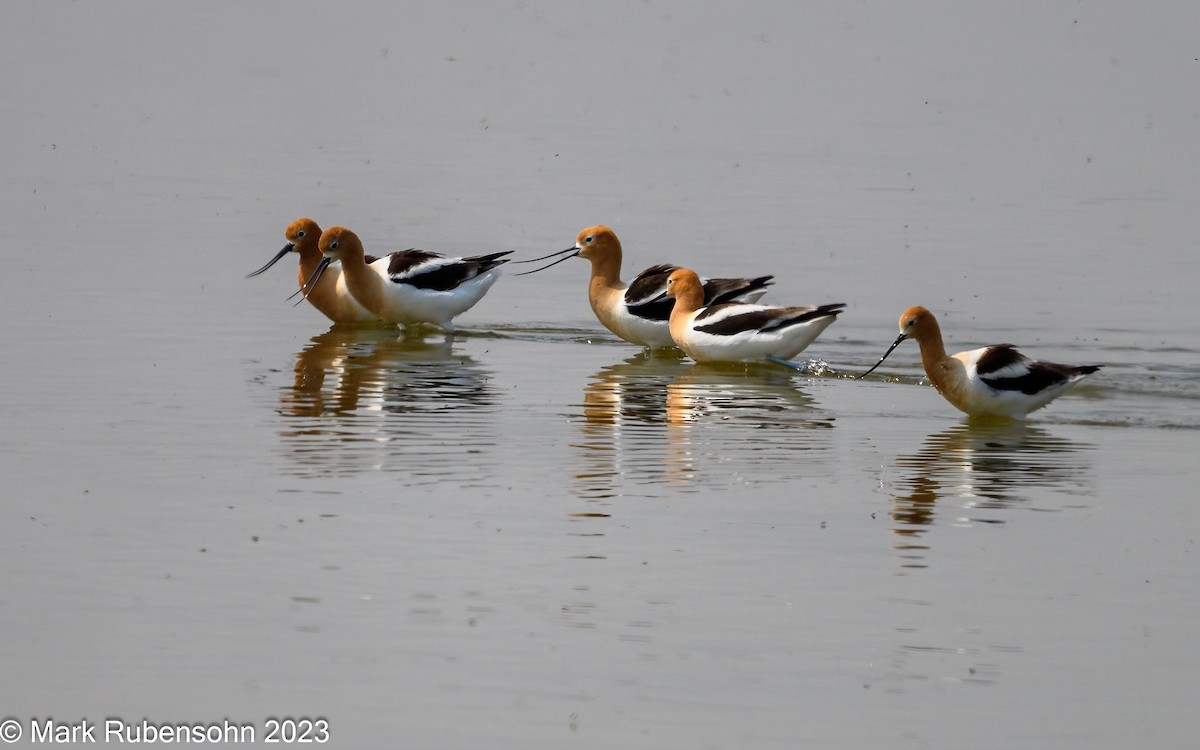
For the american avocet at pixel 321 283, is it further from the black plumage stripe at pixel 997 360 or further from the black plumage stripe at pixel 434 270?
the black plumage stripe at pixel 997 360

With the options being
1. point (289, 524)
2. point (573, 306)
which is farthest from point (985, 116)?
point (289, 524)

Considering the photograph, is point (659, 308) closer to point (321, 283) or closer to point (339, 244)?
point (339, 244)

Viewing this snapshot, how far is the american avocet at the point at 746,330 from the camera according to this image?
13.5 metres

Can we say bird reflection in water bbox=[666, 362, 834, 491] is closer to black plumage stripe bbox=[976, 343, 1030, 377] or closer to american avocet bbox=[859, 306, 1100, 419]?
american avocet bbox=[859, 306, 1100, 419]

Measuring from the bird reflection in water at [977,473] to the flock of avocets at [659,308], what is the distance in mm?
332

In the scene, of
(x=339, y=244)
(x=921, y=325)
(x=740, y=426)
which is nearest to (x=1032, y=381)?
(x=921, y=325)

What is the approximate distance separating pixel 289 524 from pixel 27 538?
1.15 m

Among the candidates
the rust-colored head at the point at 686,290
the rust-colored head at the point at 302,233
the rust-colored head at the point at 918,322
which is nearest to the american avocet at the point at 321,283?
the rust-colored head at the point at 302,233

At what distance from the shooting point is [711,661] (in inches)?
284

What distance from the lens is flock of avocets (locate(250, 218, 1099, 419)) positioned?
12.0 meters

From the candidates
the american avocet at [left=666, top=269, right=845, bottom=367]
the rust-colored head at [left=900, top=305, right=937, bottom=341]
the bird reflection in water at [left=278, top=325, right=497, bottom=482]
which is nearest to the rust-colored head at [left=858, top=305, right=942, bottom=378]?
the rust-colored head at [left=900, top=305, right=937, bottom=341]

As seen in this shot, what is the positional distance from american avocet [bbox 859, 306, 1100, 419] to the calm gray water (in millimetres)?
181

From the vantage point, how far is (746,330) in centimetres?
1368

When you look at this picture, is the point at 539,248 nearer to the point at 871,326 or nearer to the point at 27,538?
the point at 871,326
